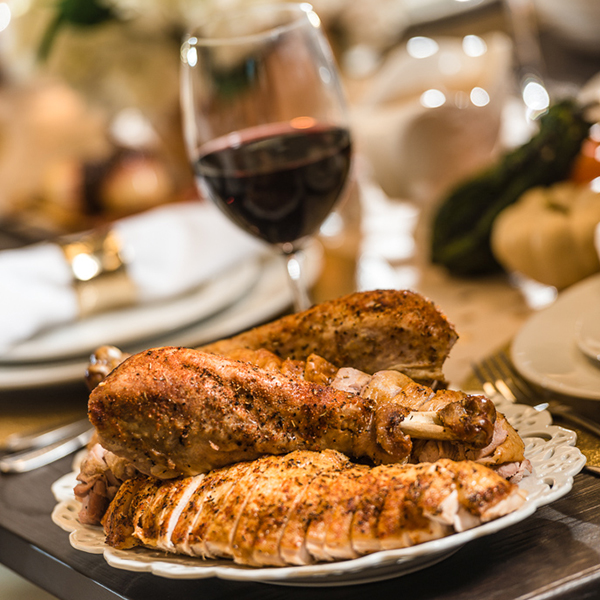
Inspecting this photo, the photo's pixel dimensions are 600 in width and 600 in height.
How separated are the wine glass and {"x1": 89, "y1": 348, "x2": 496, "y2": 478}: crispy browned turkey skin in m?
0.47

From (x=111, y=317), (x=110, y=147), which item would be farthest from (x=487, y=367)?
(x=110, y=147)

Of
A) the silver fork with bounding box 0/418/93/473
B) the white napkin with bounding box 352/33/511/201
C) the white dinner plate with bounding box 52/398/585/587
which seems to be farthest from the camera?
the white napkin with bounding box 352/33/511/201

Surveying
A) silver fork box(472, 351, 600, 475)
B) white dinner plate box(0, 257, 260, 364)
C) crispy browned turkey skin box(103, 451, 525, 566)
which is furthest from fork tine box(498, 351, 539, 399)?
white dinner plate box(0, 257, 260, 364)

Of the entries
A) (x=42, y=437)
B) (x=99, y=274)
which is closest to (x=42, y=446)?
(x=42, y=437)

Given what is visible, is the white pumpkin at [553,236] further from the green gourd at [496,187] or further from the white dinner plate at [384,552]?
the white dinner plate at [384,552]

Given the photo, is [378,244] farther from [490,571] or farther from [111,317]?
[490,571]

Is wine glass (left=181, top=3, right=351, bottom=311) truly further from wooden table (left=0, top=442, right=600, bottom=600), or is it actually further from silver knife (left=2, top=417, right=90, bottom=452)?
wooden table (left=0, top=442, right=600, bottom=600)

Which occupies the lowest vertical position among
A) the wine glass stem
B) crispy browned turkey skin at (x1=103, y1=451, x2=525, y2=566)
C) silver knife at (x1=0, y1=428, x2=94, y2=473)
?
silver knife at (x1=0, y1=428, x2=94, y2=473)

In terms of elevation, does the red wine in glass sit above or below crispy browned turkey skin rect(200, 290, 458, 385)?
above

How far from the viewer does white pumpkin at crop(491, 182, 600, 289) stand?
1250 millimetres

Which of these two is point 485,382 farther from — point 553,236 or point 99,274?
point 99,274

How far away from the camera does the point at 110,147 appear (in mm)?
2953

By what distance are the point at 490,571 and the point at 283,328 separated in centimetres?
32

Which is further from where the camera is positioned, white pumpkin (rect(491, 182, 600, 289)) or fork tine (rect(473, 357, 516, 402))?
white pumpkin (rect(491, 182, 600, 289))
